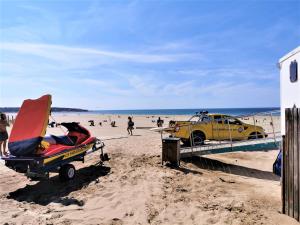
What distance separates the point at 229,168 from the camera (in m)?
12.0

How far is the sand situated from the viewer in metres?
6.63

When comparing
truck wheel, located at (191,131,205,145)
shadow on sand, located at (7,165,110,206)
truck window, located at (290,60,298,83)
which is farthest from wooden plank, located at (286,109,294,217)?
truck wheel, located at (191,131,205,145)

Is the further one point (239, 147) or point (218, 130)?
point (218, 130)

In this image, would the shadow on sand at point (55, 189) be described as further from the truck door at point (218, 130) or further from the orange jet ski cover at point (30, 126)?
the truck door at point (218, 130)

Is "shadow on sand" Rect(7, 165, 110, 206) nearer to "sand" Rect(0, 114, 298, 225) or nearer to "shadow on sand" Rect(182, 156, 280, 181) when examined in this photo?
"sand" Rect(0, 114, 298, 225)

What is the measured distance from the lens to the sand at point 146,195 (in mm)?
6633

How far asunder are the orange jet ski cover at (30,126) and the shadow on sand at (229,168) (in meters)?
5.77

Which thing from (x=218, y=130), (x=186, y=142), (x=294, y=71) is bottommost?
(x=186, y=142)

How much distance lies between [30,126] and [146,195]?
12.1 ft

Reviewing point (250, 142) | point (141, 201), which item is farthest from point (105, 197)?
point (250, 142)

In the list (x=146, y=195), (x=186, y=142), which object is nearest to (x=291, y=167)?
(x=146, y=195)

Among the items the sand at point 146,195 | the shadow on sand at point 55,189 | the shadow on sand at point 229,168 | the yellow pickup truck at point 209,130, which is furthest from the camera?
the yellow pickup truck at point 209,130

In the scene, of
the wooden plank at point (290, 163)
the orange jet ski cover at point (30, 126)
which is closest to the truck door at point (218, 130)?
the orange jet ski cover at point (30, 126)

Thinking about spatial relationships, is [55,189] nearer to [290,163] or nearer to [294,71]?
[290,163]
